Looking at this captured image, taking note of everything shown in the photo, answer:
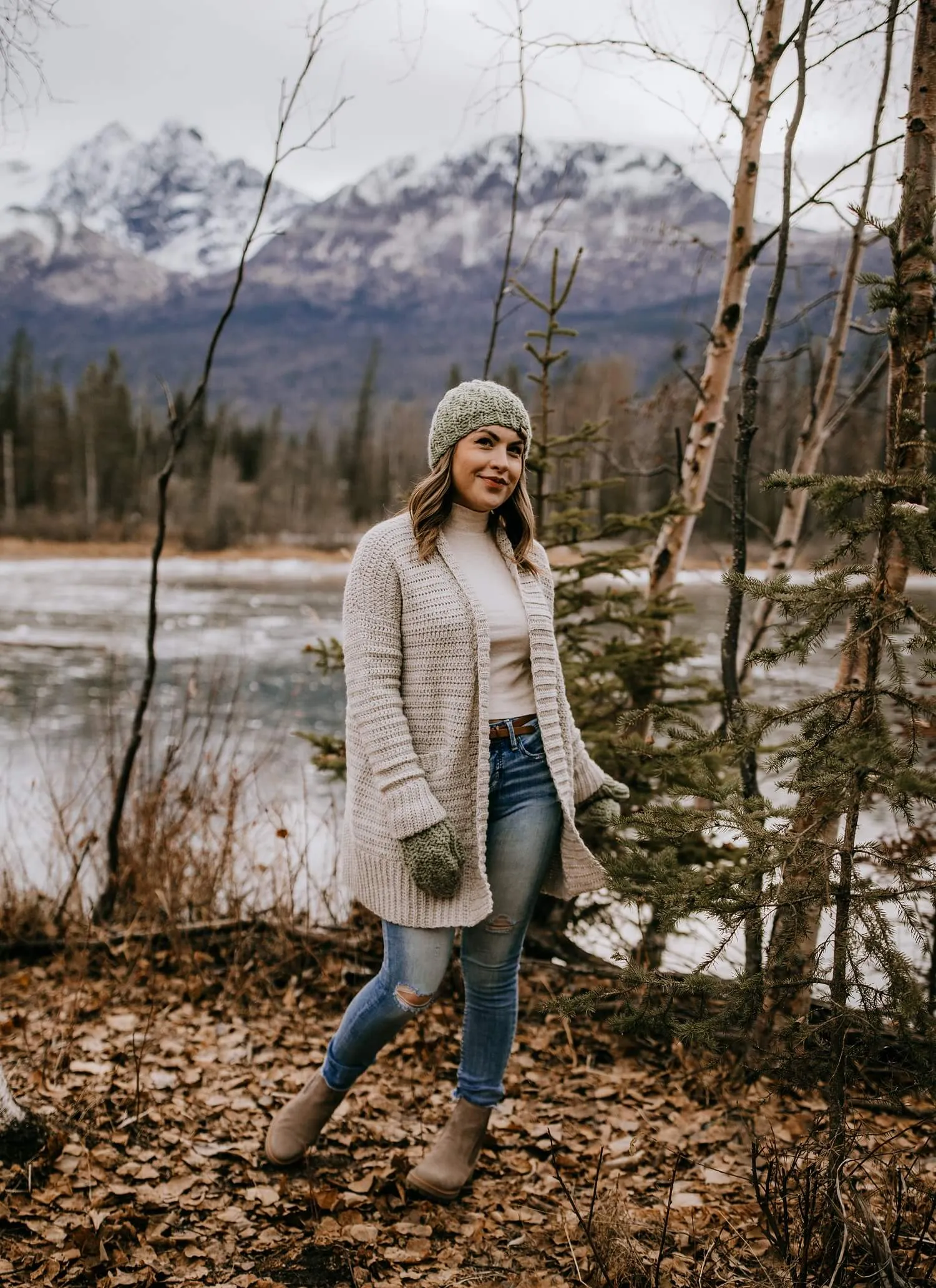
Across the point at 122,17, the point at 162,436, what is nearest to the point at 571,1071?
the point at 122,17

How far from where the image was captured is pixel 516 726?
2373 millimetres

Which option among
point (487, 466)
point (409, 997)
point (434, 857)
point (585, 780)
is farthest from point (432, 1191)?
point (487, 466)

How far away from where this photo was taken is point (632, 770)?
3820 millimetres

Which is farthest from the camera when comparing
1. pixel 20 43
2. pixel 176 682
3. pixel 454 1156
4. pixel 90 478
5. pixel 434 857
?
pixel 90 478

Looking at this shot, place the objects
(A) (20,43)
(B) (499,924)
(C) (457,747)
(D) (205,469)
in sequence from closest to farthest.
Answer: (C) (457,747), (B) (499,924), (A) (20,43), (D) (205,469)

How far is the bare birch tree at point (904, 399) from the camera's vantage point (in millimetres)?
2072

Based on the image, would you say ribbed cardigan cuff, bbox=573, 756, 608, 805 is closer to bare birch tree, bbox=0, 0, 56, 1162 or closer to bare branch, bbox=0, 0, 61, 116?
bare birch tree, bbox=0, 0, 56, 1162

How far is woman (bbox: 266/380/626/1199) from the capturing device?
7.36 ft

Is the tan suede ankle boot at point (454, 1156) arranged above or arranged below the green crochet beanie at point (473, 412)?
below

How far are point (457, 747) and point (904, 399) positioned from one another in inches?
50.9

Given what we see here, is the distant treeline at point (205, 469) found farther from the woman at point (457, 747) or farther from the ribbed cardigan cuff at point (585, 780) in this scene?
the woman at point (457, 747)

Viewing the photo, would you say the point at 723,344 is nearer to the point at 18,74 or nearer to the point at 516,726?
the point at 516,726

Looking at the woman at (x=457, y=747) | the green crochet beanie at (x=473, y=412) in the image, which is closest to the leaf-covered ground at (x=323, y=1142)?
the woman at (x=457, y=747)

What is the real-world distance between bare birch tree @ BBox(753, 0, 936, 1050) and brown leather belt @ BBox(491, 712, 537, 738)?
26.2 inches
